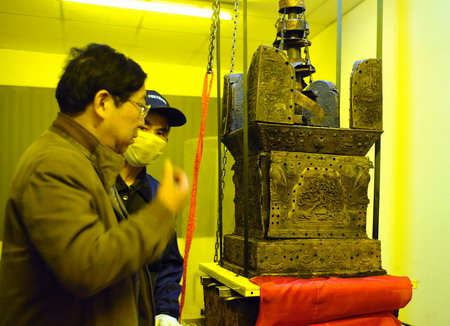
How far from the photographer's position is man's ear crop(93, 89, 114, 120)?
3.34 ft

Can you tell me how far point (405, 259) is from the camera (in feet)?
10.4

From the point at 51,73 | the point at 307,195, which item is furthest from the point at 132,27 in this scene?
the point at 307,195

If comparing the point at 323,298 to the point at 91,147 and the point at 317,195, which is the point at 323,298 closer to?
the point at 317,195

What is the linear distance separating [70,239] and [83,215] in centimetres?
5

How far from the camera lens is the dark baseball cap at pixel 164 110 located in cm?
184

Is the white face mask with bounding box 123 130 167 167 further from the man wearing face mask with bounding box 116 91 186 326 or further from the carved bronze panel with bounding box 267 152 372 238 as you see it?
the carved bronze panel with bounding box 267 152 372 238

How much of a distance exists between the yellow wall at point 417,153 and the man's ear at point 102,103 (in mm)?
2329

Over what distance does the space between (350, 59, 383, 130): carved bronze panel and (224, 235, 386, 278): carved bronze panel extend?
52 centimetres

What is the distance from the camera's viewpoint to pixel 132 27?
433 cm

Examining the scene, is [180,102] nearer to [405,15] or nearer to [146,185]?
[405,15]

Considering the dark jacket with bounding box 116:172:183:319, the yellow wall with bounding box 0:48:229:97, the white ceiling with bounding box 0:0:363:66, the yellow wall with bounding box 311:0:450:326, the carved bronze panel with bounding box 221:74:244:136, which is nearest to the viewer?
the dark jacket with bounding box 116:172:183:319

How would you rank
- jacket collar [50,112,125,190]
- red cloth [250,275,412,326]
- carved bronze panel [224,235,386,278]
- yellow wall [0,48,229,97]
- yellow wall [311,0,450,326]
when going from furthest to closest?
yellow wall [0,48,229,97] → yellow wall [311,0,450,326] → carved bronze panel [224,235,386,278] → red cloth [250,275,412,326] → jacket collar [50,112,125,190]

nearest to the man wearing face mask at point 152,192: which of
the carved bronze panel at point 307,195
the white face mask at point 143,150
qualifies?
the white face mask at point 143,150

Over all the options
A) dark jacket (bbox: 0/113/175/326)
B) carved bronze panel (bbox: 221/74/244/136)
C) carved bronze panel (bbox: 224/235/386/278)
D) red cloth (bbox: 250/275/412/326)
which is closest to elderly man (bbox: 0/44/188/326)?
dark jacket (bbox: 0/113/175/326)
